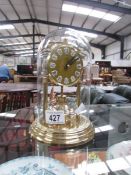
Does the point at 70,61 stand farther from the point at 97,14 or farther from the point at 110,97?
the point at 97,14

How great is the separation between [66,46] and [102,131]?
19.4 inches

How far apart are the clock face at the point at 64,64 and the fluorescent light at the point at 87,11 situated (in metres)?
4.83

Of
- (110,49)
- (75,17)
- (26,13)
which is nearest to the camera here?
(75,17)

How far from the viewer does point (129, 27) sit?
24.7 ft

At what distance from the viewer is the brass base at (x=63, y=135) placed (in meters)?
0.85

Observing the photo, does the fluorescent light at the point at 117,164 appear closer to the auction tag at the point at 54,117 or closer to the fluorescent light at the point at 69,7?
the auction tag at the point at 54,117

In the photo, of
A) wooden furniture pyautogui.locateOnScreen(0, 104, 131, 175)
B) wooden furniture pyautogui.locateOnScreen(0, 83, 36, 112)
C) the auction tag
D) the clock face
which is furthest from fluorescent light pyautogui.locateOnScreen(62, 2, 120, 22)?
the auction tag

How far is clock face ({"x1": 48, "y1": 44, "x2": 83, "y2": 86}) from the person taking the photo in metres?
0.93

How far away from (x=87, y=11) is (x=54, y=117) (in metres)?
5.49

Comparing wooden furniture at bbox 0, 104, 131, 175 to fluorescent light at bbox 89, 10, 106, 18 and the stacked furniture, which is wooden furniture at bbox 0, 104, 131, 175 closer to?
the stacked furniture

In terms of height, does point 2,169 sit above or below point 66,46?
below

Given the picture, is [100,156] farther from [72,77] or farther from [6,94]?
[6,94]

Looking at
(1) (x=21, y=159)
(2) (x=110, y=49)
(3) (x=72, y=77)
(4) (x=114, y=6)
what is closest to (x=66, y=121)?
(3) (x=72, y=77)

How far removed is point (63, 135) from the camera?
2.83ft
